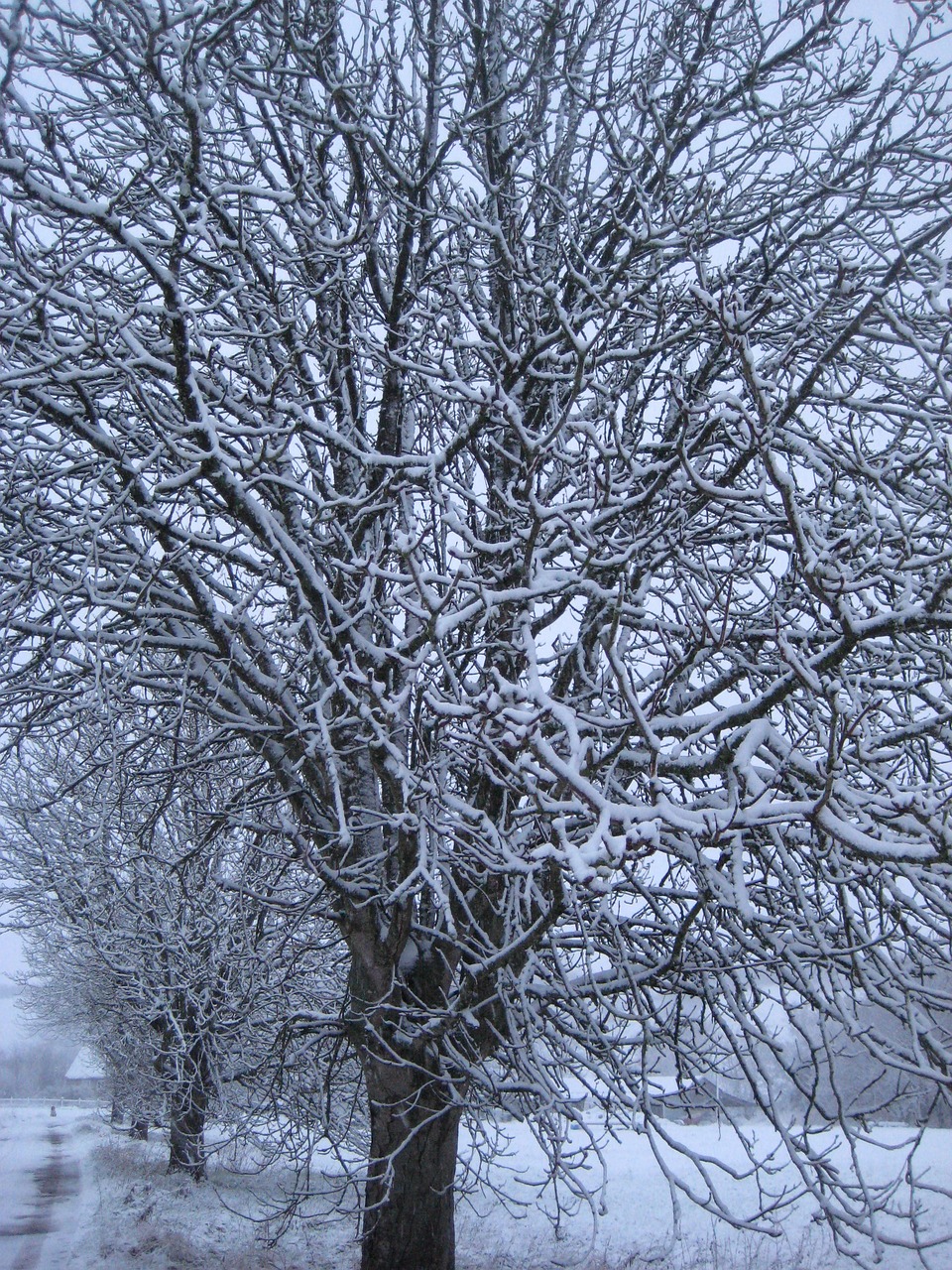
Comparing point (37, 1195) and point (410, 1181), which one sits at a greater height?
point (410, 1181)

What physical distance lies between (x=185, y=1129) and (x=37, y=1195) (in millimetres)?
4090

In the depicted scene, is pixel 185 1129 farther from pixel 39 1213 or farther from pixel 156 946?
pixel 156 946

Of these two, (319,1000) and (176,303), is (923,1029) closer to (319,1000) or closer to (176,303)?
(176,303)

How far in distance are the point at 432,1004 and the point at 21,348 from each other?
370cm

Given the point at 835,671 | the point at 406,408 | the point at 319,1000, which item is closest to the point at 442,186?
the point at 406,408

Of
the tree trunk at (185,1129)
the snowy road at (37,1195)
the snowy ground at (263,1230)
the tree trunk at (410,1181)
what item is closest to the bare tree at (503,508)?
the tree trunk at (410,1181)

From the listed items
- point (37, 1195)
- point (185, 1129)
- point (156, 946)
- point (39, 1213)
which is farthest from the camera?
point (37, 1195)

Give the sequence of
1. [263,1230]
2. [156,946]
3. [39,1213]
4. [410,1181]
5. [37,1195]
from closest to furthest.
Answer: [410,1181]
[263,1230]
[156,946]
[39,1213]
[37,1195]

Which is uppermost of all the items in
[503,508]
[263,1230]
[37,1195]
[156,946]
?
[503,508]

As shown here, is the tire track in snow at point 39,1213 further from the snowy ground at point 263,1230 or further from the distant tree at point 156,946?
the distant tree at point 156,946

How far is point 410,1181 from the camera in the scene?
4.59 meters

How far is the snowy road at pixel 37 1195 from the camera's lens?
919cm

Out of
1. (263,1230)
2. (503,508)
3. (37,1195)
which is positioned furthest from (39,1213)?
(503,508)

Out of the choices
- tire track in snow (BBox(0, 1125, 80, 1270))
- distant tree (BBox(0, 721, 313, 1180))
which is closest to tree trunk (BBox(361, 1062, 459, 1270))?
distant tree (BBox(0, 721, 313, 1180))
